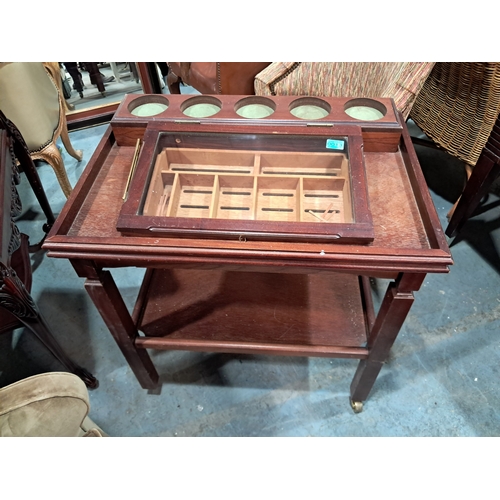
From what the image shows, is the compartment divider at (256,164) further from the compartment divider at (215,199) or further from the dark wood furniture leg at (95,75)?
the dark wood furniture leg at (95,75)

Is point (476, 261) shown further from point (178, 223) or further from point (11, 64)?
point (11, 64)

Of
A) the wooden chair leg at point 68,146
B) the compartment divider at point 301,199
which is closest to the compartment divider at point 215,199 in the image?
the compartment divider at point 301,199

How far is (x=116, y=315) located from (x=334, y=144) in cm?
65

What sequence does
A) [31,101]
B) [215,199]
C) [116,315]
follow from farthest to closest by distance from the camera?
1. [31,101]
2. [116,315]
3. [215,199]

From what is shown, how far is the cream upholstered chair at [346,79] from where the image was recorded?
1.21m

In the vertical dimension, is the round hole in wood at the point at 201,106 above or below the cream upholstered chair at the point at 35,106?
above

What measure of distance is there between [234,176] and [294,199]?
146mm

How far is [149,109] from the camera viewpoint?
3.31 ft

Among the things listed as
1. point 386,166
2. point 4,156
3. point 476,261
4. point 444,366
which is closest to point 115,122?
point 4,156

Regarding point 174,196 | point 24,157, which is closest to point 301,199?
point 174,196

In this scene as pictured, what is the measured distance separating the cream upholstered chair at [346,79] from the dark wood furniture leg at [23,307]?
921 mm

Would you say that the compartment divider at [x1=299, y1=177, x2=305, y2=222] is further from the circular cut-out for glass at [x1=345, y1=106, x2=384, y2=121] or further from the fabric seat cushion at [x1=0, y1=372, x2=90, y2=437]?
the fabric seat cushion at [x1=0, y1=372, x2=90, y2=437]

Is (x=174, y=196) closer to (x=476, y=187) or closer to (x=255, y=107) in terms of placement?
(x=255, y=107)

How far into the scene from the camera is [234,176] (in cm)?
88
